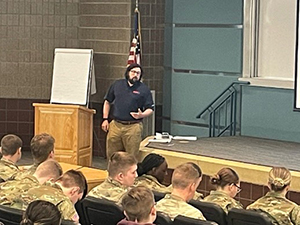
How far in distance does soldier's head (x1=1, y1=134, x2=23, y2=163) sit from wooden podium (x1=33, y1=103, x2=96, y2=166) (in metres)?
3.04

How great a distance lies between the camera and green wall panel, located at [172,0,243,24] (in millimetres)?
11211

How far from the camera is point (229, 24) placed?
11.3 m

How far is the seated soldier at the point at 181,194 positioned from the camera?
17.0 feet

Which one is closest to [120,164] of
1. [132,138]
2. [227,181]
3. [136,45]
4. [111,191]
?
[111,191]

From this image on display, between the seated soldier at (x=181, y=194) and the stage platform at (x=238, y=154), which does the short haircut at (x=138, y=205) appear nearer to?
the seated soldier at (x=181, y=194)

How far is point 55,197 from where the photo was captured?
4953 millimetres

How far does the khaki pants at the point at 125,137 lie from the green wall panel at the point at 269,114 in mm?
1882

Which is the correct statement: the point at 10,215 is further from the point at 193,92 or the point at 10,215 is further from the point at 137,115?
the point at 193,92

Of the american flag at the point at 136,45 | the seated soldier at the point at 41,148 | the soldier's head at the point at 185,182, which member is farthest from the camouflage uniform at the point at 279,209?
the american flag at the point at 136,45

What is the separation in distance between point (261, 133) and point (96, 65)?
2805mm

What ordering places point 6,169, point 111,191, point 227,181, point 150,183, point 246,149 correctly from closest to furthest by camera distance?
point 227,181
point 111,191
point 150,183
point 6,169
point 246,149

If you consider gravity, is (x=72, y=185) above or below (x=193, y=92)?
below

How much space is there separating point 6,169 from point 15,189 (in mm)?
1392

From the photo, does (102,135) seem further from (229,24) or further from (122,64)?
(229,24)
